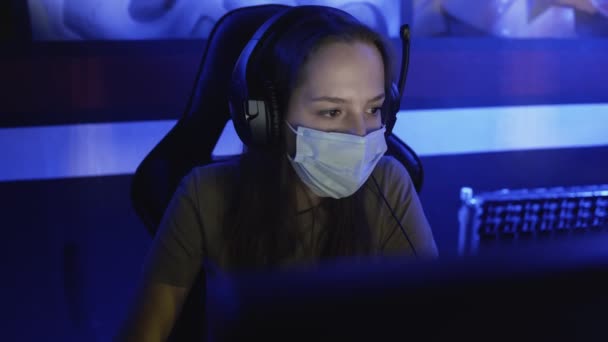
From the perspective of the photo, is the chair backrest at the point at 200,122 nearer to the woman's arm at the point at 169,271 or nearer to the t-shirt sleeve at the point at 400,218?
the woman's arm at the point at 169,271

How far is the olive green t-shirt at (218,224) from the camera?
3.07 ft

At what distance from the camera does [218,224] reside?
3.21ft

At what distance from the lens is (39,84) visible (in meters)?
1.47

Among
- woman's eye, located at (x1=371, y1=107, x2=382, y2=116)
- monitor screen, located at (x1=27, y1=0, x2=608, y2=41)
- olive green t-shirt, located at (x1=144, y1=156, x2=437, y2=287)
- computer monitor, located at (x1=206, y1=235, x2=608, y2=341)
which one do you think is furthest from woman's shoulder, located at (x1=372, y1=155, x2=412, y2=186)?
computer monitor, located at (x1=206, y1=235, x2=608, y2=341)

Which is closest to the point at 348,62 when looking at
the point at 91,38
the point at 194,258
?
the point at 194,258

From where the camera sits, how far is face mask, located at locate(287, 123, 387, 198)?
0.96 m

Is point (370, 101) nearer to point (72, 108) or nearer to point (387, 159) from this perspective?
point (387, 159)

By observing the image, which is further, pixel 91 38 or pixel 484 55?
pixel 484 55

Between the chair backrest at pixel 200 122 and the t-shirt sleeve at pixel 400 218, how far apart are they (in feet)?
1.14

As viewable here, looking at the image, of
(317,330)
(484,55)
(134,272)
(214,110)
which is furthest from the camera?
(484,55)

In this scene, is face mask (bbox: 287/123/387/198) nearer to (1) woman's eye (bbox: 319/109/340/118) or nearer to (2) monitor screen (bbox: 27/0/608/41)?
(1) woman's eye (bbox: 319/109/340/118)

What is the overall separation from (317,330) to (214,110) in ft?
2.73

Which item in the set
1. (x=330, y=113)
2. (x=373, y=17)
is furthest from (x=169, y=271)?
(x=373, y=17)

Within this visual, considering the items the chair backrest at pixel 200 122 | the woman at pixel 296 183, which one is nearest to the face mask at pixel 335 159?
the woman at pixel 296 183
